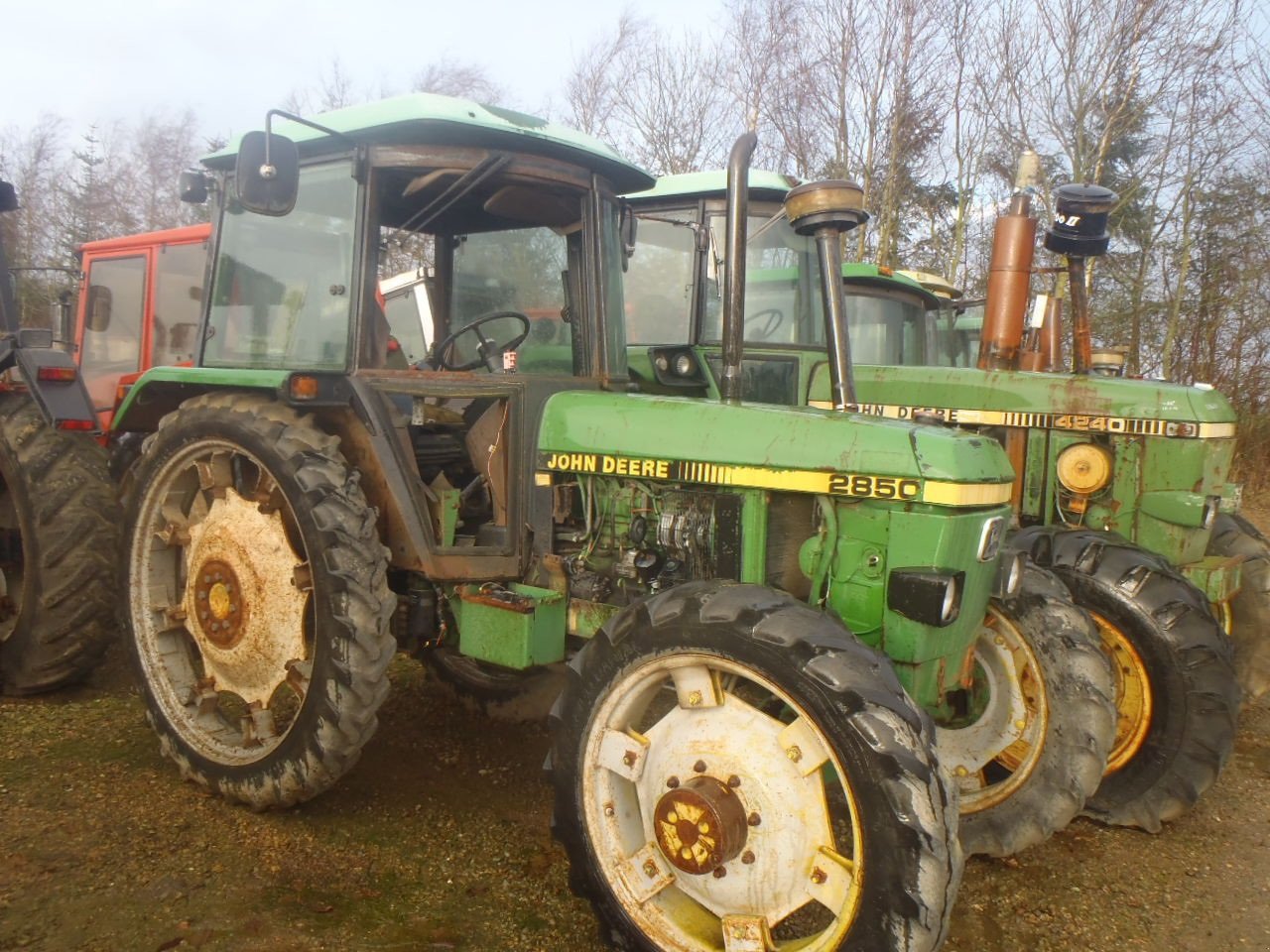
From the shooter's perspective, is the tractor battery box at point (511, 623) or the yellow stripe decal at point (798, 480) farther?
the tractor battery box at point (511, 623)

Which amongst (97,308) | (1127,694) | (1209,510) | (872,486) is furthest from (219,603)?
(97,308)

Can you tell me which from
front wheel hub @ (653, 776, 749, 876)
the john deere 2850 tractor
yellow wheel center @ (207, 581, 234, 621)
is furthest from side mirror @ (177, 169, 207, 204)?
front wheel hub @ (653, 776, 749, 876)

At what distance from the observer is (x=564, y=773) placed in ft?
8.23

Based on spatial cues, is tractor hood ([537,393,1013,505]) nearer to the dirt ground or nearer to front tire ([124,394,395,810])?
front tire ([124,394,395,810])

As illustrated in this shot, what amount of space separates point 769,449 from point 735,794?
0.94 metres

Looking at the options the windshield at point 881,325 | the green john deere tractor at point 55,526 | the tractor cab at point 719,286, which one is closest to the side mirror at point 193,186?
the green john deere tractor at point 55,526

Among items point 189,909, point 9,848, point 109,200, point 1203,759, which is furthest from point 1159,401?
point 109,200

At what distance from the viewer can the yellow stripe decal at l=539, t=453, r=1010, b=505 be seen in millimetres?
2486

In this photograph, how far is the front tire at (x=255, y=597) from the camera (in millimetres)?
2947

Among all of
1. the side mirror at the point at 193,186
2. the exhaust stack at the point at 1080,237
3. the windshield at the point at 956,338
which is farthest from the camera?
the windshield at the point at 956,338

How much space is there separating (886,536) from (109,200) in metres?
29.9

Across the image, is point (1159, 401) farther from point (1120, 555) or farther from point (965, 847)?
point (965, 847)

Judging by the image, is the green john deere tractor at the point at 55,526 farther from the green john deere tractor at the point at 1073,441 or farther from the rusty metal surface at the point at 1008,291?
the rusty metal surface at the point at 1008,291

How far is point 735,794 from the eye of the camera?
2312mm
